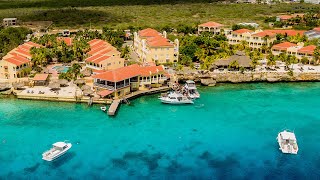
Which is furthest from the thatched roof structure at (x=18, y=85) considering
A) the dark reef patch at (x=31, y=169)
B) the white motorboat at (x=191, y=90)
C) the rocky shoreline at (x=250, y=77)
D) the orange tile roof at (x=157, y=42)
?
the white motorboat at (x=191, y=90)

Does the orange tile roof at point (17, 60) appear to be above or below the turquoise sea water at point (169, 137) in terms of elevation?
above

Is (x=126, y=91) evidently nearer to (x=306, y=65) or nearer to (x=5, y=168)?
(x=5, y=168)

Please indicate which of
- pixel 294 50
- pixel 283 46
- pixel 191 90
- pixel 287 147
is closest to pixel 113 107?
pixel 191 90

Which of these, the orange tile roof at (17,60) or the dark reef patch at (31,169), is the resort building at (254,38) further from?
the dark reef patch at (31,169)

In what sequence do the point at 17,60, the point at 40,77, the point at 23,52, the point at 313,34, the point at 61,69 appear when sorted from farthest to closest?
the point at 313,34 < the point at 23,52 < the point at 61,69 < the point at 17,60 < the point at 40,77

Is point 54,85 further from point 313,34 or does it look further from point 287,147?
point 313,34

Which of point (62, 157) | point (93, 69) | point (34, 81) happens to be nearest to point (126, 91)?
point (93, 69)

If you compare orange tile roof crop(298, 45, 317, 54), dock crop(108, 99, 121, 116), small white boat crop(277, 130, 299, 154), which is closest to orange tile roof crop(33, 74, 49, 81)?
dock crop(108, 99, 121, 116)

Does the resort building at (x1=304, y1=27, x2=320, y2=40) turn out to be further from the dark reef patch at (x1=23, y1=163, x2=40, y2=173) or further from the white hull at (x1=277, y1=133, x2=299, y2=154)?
the dark reef patch at (x1=23, y1=163, x2=40, y2=173)
